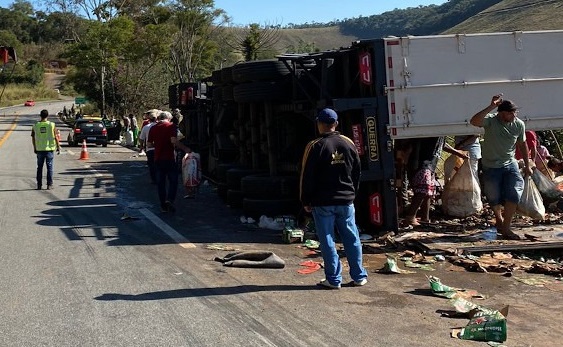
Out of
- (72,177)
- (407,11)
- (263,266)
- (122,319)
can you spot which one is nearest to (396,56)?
(263,266)

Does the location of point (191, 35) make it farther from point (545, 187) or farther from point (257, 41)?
point (545, 187)

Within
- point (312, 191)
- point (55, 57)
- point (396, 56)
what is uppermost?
point (55, 57)

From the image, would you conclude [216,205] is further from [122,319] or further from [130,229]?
[122,319]

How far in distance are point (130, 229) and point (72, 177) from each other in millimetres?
8347

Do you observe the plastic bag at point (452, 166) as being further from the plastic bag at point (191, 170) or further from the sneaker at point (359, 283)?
the plastic bag at point (191, 170)

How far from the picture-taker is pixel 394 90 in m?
9.20

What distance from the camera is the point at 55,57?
140m

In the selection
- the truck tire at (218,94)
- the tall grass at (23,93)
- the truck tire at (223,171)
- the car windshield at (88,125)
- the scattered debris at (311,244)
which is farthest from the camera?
the tall grass at (23,93)

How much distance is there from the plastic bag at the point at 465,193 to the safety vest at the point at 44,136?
350 inches

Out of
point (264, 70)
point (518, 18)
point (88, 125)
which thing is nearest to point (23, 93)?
point (518, 18)

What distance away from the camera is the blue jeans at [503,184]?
8688 mm

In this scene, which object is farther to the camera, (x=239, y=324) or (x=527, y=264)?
(x=527, y=264)

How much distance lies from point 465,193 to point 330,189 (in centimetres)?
418

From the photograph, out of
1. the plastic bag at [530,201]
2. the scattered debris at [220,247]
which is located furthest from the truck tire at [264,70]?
the plastic bag at [530,201]
